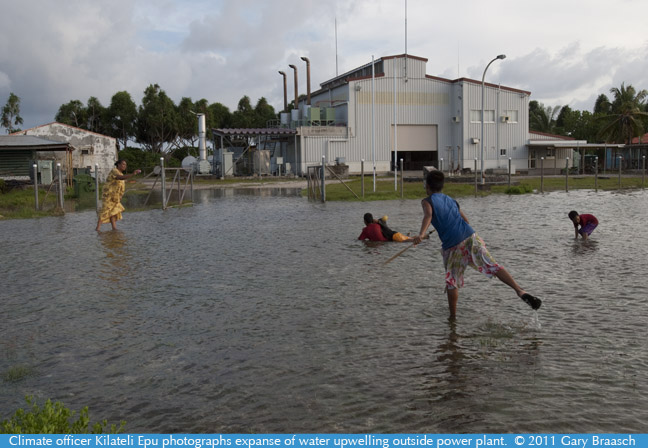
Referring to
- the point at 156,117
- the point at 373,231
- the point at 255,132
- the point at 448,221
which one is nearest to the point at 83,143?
the point at 255,132

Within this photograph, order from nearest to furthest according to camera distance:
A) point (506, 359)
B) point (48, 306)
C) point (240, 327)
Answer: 1. point (506, 359)
2. point (240, 327)
3. point (48, 306)

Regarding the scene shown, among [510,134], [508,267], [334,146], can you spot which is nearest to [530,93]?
[510,134]

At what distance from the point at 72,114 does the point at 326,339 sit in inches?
2904

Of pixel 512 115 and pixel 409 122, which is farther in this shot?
pixel 512 115

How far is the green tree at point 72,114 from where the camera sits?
7350cm

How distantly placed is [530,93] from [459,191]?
30647 mm

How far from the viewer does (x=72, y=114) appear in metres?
73.1

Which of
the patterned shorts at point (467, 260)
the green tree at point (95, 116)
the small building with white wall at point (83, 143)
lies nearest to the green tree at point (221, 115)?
the green tree at point (95, 116)

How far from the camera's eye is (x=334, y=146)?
173ft

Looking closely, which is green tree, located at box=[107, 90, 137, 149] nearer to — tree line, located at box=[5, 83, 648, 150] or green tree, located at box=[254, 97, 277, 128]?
tree line, located at box=[5, 83, 648, 150]

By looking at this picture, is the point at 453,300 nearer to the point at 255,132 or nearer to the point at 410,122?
the point at 255,132

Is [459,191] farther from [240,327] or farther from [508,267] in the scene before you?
[240,327]

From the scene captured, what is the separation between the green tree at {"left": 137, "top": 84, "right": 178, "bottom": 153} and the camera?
7119cm

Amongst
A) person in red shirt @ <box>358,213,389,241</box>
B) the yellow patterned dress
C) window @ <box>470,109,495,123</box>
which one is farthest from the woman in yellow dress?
window @ <box>470,109,495,123</box>
